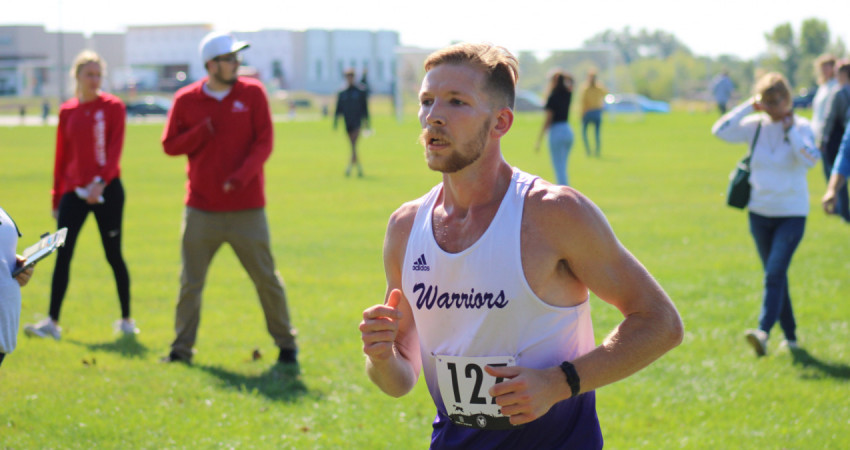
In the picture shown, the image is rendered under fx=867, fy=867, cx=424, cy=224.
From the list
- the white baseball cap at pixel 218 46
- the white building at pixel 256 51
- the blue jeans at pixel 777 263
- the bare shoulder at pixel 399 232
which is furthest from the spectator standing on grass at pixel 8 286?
the white building at pixel 256 51

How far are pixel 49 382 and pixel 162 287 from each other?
11.6 feet

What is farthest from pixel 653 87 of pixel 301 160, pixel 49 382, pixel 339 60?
pixel 49 382

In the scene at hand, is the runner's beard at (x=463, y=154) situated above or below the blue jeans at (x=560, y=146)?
above

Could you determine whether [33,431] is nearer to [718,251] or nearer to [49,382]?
[49,382]

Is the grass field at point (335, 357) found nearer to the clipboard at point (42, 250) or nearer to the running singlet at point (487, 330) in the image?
the clipboard at point (42, 250)

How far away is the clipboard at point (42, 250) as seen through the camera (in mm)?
3604

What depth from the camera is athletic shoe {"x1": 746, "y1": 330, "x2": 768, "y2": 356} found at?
6723mm

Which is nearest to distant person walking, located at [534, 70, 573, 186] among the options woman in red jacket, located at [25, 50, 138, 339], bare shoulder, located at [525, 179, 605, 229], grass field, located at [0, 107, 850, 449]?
grass field, located at [0, 107, 850, 449]

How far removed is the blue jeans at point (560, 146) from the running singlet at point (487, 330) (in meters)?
12.8

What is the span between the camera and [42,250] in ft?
12.1

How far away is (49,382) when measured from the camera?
634 centimetres

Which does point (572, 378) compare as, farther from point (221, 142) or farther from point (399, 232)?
point (221, 142)

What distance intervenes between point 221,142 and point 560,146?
973 centimetres

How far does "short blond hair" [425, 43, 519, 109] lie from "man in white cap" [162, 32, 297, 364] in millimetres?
4065
